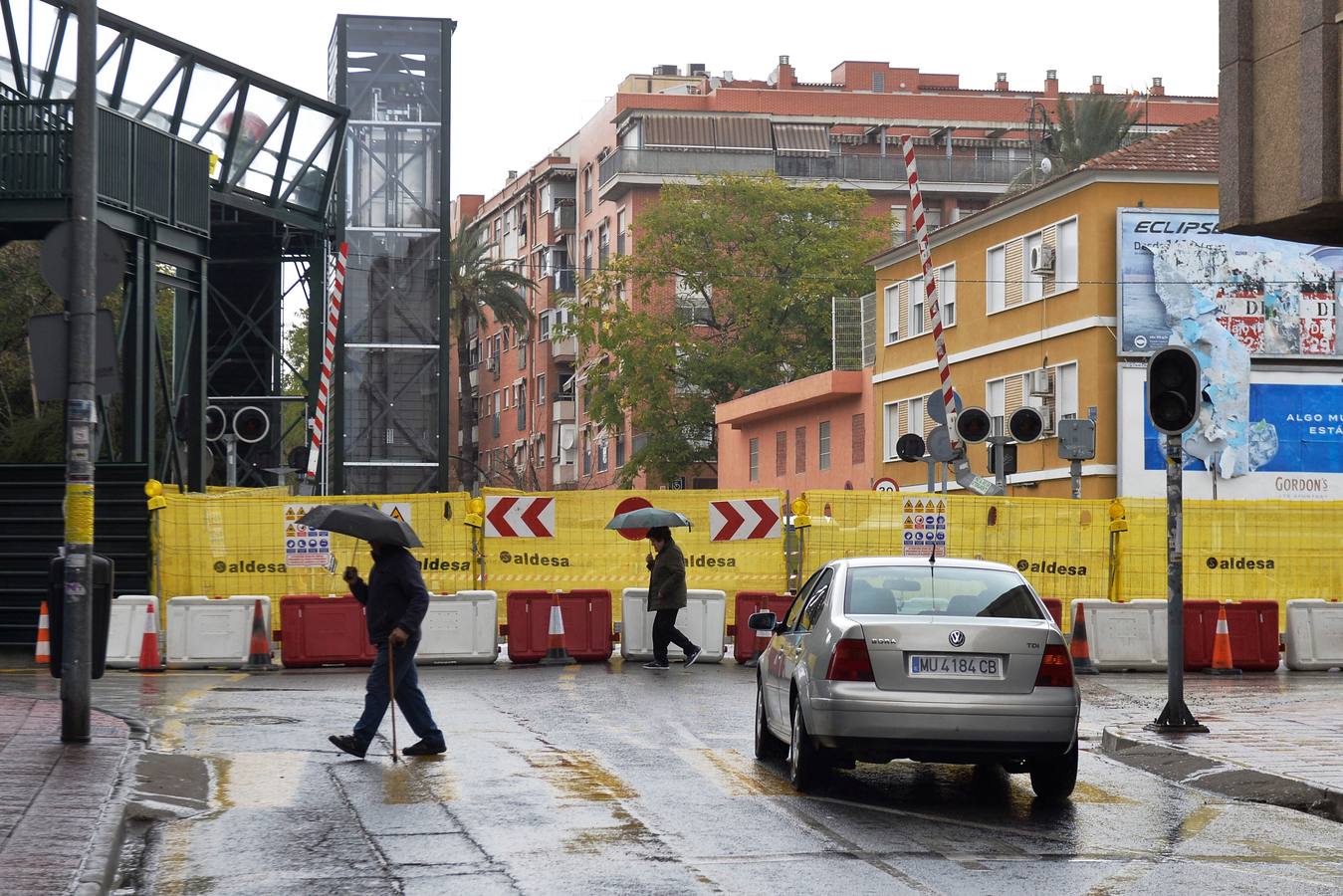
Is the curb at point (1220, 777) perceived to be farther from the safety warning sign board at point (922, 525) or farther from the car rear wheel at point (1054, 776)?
the safety warning sign board at point (922, 525)

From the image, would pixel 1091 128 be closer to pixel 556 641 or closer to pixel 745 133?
pixel 745 133

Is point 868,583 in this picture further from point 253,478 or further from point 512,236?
point 512,236

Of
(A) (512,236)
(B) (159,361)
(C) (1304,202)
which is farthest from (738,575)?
(A) (512,236)

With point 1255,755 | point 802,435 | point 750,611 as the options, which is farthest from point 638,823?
point 802,435

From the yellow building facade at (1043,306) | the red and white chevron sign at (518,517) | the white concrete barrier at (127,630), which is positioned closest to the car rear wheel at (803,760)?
the white concrete barrier at (127,630)

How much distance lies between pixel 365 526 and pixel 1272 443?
34.9 meters

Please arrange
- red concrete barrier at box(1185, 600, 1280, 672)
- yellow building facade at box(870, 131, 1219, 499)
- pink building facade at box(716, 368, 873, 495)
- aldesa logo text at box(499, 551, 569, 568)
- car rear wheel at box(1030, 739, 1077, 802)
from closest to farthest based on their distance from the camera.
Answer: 1. car rear wheel at box(1030, 739, 1077, 802)
2. red concrete barrier at box(1185, 600, 1280, 672)
3. aldesa logo text at box(499, 551, 569, 568)
4. yellow building facade at box(870, 131, 1219, 499)
5. pink building facade at box(716, 368, 873, 495)

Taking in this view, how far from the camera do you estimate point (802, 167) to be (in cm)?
7988

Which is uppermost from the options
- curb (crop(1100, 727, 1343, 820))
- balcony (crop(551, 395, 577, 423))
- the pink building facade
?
balcony (crop(551, 395, 577, 423))

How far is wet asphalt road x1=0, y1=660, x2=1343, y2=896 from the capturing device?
27.8 ft

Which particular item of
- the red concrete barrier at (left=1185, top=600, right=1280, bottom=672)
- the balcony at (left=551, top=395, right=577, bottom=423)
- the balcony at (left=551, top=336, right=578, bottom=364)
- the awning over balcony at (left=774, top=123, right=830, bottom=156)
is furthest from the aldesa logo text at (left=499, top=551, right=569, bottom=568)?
the balcony at (left=551, top=395, right=577, bottom=423)

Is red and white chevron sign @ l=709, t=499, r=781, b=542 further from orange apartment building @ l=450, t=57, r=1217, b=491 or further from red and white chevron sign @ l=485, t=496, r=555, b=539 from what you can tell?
orange apartment building @ l=450, t=57, r=1217, b=491

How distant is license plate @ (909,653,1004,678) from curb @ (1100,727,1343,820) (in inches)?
78.9

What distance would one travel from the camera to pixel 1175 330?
4394cm
